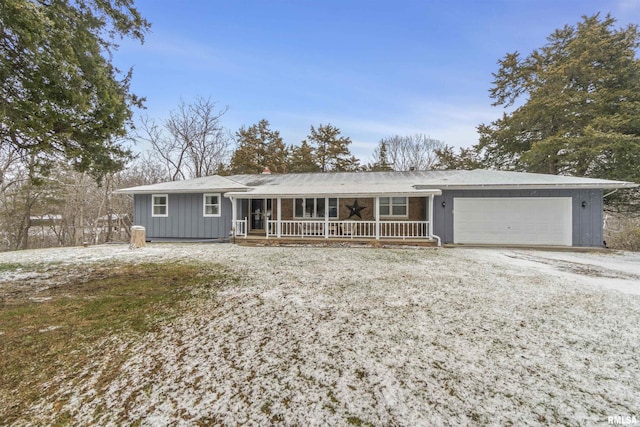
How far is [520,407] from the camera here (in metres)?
1.89

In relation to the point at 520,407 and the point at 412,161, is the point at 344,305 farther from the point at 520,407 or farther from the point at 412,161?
the point at 412,161

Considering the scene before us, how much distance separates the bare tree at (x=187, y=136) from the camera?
21.2 m

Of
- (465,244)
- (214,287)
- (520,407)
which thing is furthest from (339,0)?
(520,407)

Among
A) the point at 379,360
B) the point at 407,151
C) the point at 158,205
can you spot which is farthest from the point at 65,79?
the point at 407,151

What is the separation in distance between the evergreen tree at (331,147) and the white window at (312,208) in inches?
499

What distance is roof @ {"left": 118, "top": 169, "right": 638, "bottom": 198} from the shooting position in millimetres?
9305

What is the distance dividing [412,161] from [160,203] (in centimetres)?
2267

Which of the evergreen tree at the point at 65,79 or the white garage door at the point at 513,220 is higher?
the evergreen tree at the point at 65,79

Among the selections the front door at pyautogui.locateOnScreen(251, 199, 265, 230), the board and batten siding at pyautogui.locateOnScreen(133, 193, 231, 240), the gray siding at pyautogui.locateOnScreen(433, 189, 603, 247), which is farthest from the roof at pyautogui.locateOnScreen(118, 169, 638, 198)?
the front door at pyautogui.locateOnScreen(251, 199, 265, 230)

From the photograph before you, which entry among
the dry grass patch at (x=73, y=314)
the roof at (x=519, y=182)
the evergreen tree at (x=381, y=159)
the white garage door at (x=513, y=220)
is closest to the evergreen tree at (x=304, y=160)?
the evergreen tree at (x=381, y=159)

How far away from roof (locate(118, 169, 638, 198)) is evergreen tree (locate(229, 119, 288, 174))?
10.2 m

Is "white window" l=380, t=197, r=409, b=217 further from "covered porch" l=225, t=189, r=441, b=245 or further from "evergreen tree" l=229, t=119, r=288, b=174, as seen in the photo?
"evergreen tree" l=229, t=119, r=288, b=174

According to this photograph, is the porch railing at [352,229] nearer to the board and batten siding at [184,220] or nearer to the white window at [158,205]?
the board and batten siding at [184,220]

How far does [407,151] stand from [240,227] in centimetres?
2114
